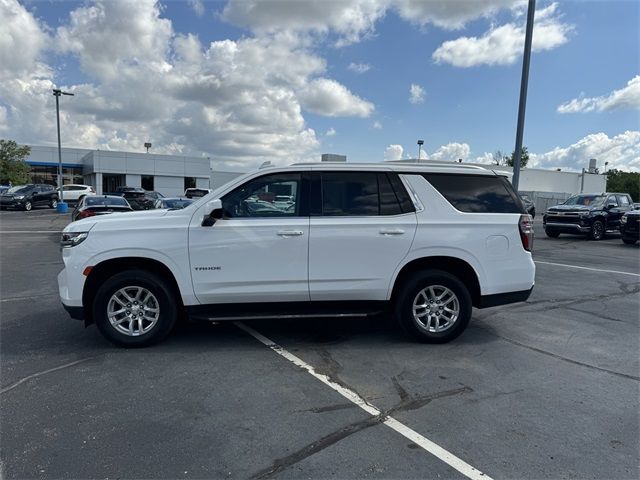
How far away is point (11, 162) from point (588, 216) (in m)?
55.0

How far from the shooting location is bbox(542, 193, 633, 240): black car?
58.9 ft

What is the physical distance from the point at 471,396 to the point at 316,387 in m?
1.34

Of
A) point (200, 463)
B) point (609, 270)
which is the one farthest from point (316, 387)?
point (609, 270)

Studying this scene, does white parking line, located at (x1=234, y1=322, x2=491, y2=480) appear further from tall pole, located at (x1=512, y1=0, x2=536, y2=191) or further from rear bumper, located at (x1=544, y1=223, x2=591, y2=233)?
rear bumper, located at (x1=544, y1=223, x2=591, y2=233)

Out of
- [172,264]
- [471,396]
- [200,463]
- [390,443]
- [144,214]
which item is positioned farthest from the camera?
[144,214]

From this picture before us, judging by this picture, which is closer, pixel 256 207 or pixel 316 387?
pixel 316 387

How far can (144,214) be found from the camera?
5016mm

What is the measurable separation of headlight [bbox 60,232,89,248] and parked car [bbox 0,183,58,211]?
32.1 m

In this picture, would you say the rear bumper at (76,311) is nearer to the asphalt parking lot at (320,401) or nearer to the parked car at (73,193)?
the asphalt parking lot at (320,401)

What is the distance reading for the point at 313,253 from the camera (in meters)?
4.80

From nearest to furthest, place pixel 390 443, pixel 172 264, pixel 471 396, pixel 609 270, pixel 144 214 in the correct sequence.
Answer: pixel 390 443, pixel 471 396, pixel 172 264, pixel 144 214, pixel 609 270

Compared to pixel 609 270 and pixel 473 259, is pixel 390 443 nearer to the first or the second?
pixel 473 259

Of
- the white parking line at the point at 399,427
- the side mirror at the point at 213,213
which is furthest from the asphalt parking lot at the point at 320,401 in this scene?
the side mirror at the point at 213,213

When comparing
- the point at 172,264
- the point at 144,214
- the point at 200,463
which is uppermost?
the point at 144,214
